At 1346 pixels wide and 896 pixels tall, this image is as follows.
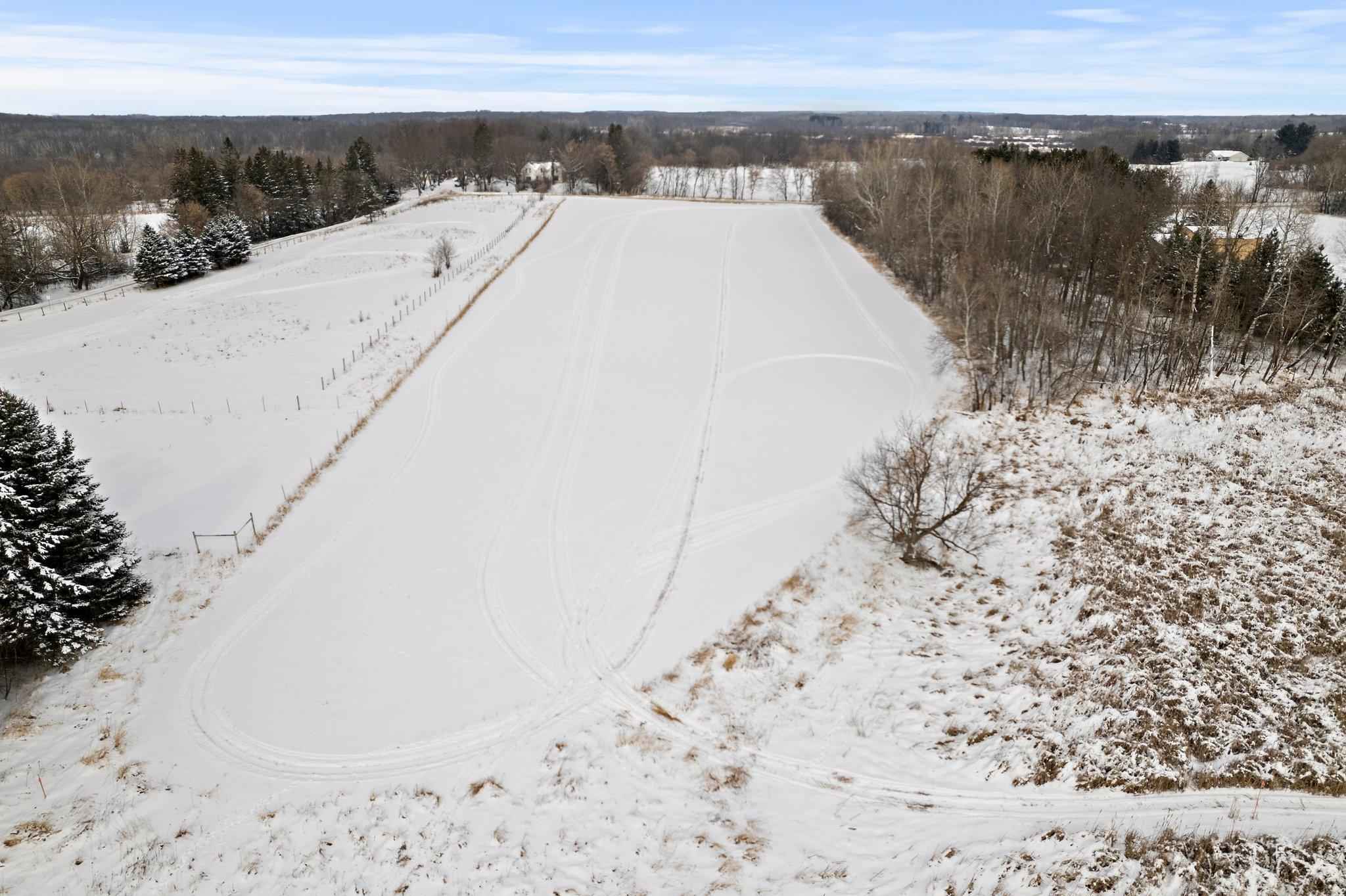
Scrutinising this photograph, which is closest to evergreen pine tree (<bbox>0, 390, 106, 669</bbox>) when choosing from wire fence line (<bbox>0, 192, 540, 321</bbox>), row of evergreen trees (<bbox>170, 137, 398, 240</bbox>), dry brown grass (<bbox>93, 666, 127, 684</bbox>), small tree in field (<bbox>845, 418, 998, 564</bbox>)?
dry brown grass (<bbox>93, 666, 127, 684</bbox>)

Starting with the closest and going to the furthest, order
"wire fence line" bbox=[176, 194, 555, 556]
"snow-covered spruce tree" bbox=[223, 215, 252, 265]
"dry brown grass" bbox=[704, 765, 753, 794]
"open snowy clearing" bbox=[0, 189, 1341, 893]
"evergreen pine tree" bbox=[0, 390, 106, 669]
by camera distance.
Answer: "open snowy clearing" bbox=[0, 189, 1341, 893] → "dry brown grass" bbox=[704, 765, 753, 794] → "evergreen pine tree" bbox=[0, 390, 106, 669] → "wire fence line" bbox=[176, 194, 555, 556] → "snow-covered spruce tree" bbox=[223, 215, 252, 265]

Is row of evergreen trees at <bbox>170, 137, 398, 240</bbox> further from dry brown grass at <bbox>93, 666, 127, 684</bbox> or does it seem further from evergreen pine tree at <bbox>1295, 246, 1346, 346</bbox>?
evergreen pine tree at <bbox>1295, 246, 1346, 346</bbox>

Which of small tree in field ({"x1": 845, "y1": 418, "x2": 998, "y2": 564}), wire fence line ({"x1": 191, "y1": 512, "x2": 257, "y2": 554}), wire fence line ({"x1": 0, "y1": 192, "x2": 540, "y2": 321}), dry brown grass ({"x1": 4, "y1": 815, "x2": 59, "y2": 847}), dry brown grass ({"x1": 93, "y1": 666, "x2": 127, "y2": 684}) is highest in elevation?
wire fence line ({"x1": 0, "y1": 192, "x2": 540, "y2": 321})

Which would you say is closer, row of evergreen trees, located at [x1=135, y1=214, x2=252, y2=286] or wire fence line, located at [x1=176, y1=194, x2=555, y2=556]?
wire fence line, located at [x1=176, y1=194, x2=555, y2=556]

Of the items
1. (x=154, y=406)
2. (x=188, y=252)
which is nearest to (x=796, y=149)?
(x=188, y=252)

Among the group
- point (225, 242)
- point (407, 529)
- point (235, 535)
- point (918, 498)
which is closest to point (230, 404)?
point (235, 535)

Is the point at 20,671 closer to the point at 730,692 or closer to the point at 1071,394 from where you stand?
the point at 730,692

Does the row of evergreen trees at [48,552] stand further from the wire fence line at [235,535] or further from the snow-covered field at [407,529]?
the wire fence line at [235,535]
